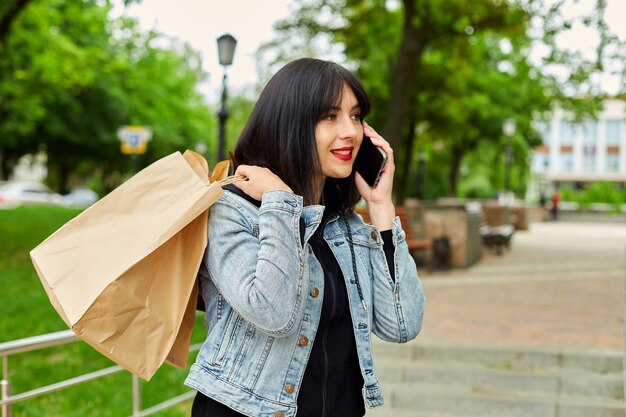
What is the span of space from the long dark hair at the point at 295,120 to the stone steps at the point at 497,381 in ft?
14.2

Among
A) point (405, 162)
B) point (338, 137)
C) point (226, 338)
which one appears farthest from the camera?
point (405, 162)

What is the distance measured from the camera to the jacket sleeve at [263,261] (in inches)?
66.6

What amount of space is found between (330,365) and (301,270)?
305 mm

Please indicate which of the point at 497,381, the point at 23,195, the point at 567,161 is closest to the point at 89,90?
the point at 23,195

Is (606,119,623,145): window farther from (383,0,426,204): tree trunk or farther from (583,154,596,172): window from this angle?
(383,0,426,204): tree trunk

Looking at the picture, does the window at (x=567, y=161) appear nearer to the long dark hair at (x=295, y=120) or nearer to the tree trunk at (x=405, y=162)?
the tree trunk at (x=405, y=162)

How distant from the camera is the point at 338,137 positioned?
193 cm

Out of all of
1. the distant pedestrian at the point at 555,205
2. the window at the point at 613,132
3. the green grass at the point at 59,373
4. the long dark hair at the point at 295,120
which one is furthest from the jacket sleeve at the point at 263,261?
the window at the point at 613,132

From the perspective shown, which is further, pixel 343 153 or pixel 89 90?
pixel 89 90

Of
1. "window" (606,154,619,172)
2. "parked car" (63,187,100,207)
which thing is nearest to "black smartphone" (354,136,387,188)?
"parked car" (63,187,100,207)

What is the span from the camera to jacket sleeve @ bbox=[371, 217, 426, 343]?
199 cm

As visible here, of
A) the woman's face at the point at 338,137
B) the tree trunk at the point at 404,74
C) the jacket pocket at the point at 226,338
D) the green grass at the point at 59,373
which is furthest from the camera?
the tree trunk at the point at 404,74

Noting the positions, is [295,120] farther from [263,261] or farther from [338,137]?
[263,261]

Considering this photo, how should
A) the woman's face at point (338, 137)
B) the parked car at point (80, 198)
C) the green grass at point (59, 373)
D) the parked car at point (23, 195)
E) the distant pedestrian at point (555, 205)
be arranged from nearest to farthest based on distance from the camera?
the woman's face at point (338, 137)
the green grass at point (59, 373)
the distant pedestrian at point (555, 205)
the parked car at point (23, 195)
the parked car at point (80, 198)
